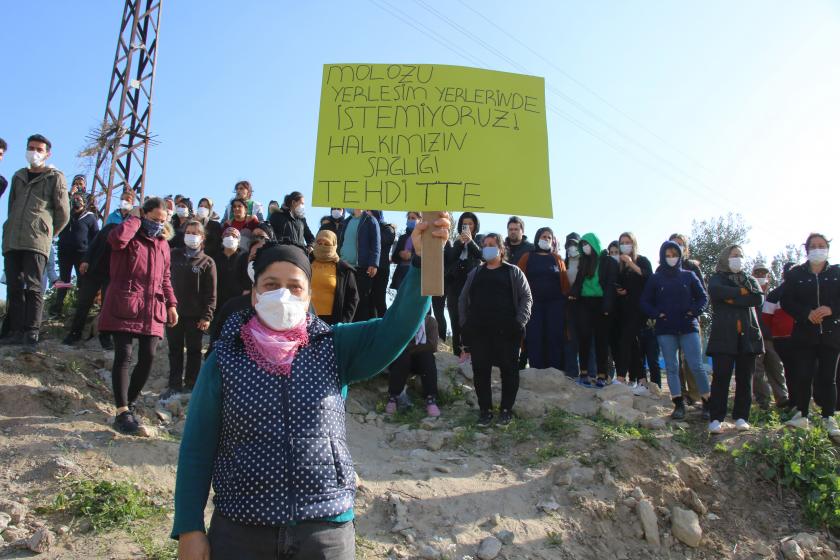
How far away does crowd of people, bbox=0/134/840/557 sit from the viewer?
250cm

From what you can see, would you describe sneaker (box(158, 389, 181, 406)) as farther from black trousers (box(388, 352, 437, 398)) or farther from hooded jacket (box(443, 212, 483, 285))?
hooded jacket (box(443, 212, 483, 285))

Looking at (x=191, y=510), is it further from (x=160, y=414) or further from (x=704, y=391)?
(x=704, y=391)

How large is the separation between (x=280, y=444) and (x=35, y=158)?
6280mm

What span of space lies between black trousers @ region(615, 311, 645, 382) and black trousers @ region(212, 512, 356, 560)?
7631 mm

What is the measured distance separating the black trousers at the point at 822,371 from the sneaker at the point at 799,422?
0.13 meters

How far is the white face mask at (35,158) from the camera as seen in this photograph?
7156 millimetres

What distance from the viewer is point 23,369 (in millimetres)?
7191

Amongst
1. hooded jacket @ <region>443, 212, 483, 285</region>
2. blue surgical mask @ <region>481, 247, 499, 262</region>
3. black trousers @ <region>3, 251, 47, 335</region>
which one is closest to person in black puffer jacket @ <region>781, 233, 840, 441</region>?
blue surgical mask @ <region>481, 247, 499, 262</region>

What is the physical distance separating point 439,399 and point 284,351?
6.39 metres

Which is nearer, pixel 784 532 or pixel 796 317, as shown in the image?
pixel 784 532

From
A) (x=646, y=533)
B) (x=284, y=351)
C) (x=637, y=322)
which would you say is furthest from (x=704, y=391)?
(x=284, y=351)

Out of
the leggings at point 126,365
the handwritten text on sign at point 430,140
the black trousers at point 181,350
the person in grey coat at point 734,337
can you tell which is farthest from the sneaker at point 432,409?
the handwritten text on sign at point 430,140

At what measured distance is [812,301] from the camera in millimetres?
7891

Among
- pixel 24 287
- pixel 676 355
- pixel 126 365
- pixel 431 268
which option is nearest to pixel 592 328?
pixel 676 355
